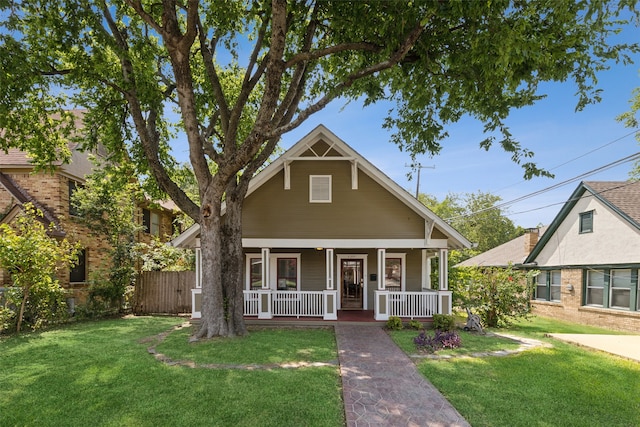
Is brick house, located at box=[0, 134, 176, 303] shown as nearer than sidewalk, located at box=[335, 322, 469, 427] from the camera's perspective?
No

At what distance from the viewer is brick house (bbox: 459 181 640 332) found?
1287 cm

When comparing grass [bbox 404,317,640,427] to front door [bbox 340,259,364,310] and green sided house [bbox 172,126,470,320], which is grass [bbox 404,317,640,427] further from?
front door [bbox 340,259,364,310]

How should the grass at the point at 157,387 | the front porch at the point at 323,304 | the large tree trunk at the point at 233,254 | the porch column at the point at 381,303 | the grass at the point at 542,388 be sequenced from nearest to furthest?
the grass at the point at 157,387 < the grass at the point at 542,388 < the large tree trunk at the point at 233,254 < the porch column at the point at 381,303 < the front porch at the point at 323,304

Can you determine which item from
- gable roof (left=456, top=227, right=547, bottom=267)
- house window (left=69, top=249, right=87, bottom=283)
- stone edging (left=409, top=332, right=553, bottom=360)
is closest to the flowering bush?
stone edging (left=409, top=332, right=553, bottom=360)

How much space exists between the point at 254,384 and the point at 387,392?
2.25m

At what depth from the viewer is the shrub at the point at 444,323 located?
10.8 meters

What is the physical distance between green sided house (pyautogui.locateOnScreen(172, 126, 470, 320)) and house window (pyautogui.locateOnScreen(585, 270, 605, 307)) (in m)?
7.11

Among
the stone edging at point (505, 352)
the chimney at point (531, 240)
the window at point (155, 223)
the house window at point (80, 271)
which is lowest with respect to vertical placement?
the stone edging at point (505, 352)

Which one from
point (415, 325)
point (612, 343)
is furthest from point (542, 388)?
point (612, 343)

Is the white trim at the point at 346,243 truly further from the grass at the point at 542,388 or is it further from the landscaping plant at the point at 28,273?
the landscaping plant at the point at 28,273

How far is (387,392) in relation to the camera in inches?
217

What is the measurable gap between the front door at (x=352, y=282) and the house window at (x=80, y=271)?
458 inches

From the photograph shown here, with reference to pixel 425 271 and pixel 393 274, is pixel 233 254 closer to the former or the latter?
pixel 393 274

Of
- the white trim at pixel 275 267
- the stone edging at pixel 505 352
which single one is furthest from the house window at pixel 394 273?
the stone edging at pixel 505 352
